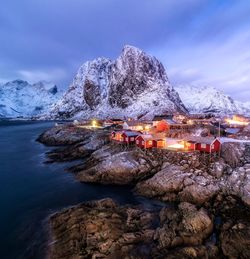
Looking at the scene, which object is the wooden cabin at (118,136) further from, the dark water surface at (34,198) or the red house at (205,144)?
the red house at (205,144)

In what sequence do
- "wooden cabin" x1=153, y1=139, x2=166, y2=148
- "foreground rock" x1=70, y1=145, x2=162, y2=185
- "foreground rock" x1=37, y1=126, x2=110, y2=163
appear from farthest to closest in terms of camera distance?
"foreground rock" x1=37, y1=126, x2=110, y2=163 → "wooden cabin" x1=153, y1=139, x2=166, y2=148 → "foreground rock" x1=70, y1=145, x2=162, y2=185

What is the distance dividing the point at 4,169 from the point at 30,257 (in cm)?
3850

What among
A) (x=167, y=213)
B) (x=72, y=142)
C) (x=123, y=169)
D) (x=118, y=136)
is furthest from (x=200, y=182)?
(x=72, y=142)

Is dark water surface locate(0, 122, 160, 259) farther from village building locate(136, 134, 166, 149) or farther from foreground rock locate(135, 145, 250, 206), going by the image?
village building locate(136, 134, 166, 149)

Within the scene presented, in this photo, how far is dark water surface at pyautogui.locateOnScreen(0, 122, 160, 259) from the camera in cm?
2545

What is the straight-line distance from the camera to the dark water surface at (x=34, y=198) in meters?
25.5

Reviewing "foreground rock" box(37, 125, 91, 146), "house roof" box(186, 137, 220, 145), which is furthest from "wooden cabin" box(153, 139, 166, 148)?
"foreground rock" box(37, 125, 91, 146)

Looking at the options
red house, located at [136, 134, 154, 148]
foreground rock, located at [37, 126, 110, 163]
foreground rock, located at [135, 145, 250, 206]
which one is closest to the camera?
foreground rock, located at [135, 145, 250, 206]

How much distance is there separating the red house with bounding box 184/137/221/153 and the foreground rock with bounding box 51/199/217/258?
16.8 meters

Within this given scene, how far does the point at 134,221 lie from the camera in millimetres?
28016

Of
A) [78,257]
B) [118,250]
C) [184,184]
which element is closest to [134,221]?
[118,250]

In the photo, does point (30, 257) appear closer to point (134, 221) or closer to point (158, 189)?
point (134, 221)

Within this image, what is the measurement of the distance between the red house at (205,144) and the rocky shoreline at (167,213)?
1810mm

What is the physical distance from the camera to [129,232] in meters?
25.6
